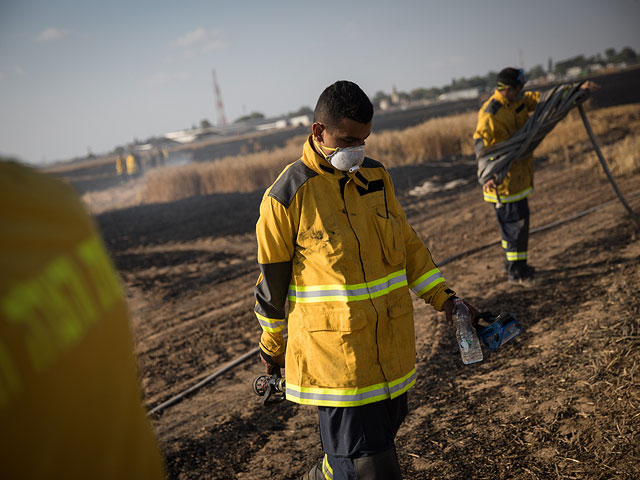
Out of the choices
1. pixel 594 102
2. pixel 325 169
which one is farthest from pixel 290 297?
pixel 594 102

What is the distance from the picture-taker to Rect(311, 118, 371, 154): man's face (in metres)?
2.48

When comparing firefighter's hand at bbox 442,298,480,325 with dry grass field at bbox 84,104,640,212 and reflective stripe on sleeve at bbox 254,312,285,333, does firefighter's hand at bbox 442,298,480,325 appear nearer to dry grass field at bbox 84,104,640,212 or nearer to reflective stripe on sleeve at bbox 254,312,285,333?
reflective stripe on sleeve at bbox 254,312,285,333

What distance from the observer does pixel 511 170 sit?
569 cm

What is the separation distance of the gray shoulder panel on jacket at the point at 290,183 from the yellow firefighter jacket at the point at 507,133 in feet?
12.3

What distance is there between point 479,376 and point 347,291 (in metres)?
2.44

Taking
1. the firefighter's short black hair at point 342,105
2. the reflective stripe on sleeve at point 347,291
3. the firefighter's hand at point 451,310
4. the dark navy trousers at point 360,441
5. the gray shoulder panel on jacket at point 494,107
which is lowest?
the dark navy trousers at point 360,441

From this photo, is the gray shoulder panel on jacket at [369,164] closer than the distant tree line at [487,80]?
Yes

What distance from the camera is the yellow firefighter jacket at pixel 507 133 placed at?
5.70 metres

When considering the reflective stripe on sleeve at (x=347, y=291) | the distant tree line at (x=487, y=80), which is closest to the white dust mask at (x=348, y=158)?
the reflective stripe on sleeve at (x=347, y=291)

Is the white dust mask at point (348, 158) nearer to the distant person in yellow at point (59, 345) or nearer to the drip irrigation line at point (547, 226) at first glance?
the distant person in yellow at point (59, 345)

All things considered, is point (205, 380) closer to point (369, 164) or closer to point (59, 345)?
point (369, 164)

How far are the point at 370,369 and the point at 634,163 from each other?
11.5m

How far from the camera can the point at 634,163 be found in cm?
1139

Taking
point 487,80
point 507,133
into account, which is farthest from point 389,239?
point 487,80
